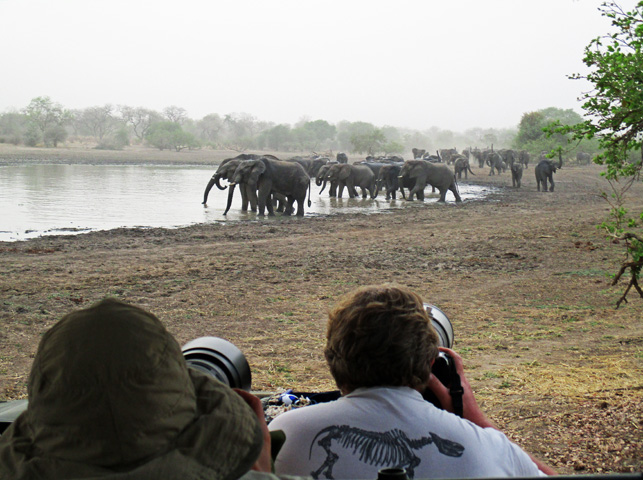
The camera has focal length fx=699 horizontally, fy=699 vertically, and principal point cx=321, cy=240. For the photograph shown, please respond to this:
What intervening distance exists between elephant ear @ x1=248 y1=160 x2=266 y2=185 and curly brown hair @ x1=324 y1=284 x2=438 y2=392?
17478 millimetres

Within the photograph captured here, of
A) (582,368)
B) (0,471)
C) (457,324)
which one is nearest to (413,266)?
(457,324)

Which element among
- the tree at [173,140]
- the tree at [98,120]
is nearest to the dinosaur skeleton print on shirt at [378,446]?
the tree at [173,140]

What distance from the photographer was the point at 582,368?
5.34 meters

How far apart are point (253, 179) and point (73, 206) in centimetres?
542

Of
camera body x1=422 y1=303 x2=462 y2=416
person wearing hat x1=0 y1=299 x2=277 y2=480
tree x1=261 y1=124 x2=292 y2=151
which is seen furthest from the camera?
tree x1=261 y1=124 x2=292 y2=151

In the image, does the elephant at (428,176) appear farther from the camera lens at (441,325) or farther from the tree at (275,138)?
the tree at (275,138)

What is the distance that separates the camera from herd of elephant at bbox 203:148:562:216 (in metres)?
19.5

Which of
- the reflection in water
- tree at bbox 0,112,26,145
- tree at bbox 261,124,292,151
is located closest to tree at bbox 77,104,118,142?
tree at bbox 0,112,26,145

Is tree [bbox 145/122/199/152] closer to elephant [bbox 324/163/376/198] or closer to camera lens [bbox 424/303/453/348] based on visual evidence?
elephant [bbox 324/163/376/198]

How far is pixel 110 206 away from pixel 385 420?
19.8 m

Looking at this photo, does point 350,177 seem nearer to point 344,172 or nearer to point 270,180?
point 344,172

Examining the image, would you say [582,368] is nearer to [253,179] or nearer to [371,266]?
[371,266]

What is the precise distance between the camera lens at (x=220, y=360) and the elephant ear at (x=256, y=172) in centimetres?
1735

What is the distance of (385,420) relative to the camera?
1824mm
